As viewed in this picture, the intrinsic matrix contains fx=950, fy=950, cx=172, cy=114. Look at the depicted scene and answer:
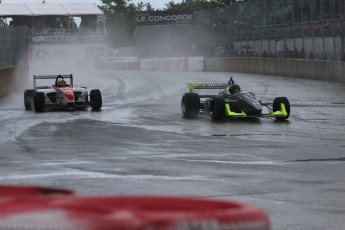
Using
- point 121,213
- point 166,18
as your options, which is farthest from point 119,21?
point 121,213

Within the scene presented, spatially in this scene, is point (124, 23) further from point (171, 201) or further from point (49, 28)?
point (171, 201)

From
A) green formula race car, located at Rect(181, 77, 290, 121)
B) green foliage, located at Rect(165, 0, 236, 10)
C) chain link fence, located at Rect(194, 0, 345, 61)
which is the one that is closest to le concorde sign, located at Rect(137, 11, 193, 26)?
green foliage, located at Rect(165, 0, 236, 10)

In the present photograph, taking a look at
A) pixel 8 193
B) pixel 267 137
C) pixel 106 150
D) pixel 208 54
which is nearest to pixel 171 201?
pixel 8 193

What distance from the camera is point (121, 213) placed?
2559mm

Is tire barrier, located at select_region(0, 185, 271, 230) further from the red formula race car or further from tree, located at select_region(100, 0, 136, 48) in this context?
tree, located at select_region(100, 0, 136, 48)

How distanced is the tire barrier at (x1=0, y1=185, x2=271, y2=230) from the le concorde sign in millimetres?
94435

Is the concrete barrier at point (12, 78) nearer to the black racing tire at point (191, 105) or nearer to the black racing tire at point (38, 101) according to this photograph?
the black racing tire at point (38, 101)

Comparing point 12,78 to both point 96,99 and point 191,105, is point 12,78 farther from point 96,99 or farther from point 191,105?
point 191,105

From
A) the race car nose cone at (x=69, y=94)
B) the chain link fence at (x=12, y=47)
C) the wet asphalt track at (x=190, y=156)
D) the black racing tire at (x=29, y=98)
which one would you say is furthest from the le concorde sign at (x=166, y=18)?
the wet asphalt track at (x=190, y=156)

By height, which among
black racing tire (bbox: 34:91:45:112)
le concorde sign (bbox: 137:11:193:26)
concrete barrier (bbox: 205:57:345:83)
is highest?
le concorde sign (bbox: 137:11:193:26)

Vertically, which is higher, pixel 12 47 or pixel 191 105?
pixel 12 47

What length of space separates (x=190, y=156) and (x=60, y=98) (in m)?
11.8

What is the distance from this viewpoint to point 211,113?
2106 cm

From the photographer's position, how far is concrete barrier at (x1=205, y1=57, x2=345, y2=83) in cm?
3988
